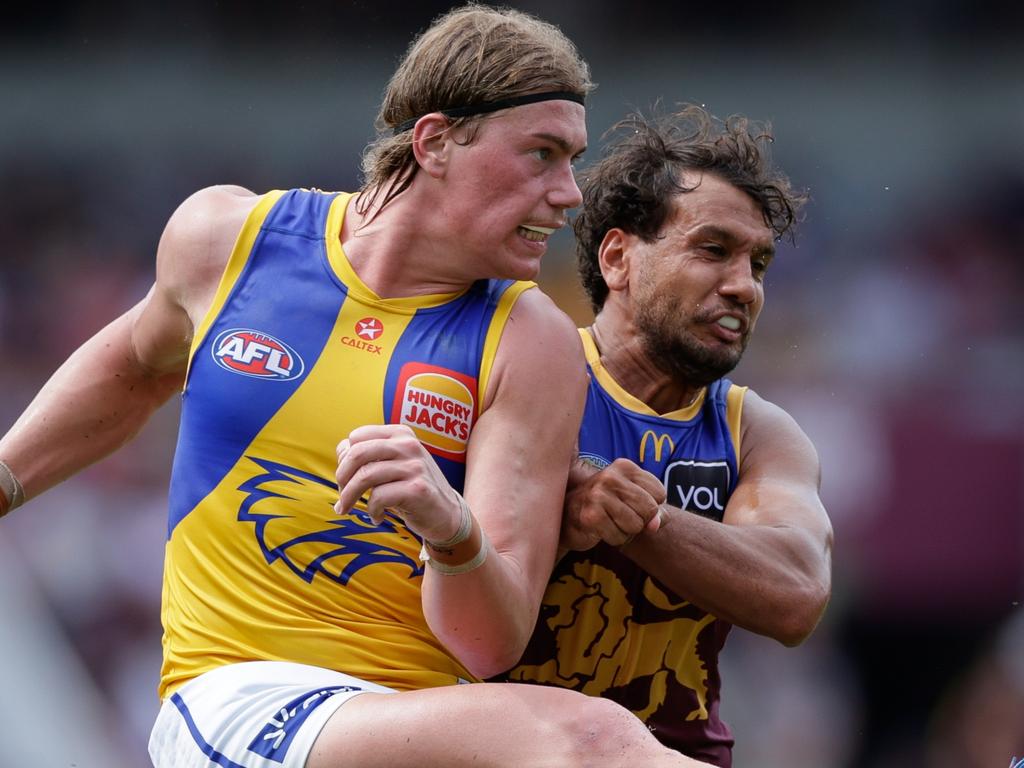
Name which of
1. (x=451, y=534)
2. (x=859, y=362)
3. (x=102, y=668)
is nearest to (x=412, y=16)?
(x=859, y=362)

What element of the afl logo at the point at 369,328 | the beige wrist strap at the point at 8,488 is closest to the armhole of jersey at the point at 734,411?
the afl logo at the point at 369,328

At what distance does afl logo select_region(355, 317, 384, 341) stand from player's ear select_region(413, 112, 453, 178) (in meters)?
0.39

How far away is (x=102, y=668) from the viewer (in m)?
8.14

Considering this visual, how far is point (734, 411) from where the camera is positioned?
4504mm

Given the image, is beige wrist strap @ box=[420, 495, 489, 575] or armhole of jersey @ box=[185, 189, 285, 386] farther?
armhole of jersey @ box=[185, 189, 285, 386]

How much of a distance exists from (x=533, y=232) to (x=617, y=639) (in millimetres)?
1267

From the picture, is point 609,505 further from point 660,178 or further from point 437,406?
point 660,178

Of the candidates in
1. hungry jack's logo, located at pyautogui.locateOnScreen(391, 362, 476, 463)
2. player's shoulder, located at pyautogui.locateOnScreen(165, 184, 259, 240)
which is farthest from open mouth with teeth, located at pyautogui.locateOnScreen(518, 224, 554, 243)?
player's shoulder, located at pyautogui.locateOnScreen(165, 184, 259, 240)

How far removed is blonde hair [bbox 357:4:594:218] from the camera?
3582mm

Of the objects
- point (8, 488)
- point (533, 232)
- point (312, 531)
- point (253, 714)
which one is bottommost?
point (253, 714)

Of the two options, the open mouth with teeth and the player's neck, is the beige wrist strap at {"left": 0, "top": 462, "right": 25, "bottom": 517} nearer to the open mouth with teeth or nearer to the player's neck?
the player's neck

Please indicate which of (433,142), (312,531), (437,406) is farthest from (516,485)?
(433,142)

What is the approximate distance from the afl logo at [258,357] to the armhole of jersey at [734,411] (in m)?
1.49

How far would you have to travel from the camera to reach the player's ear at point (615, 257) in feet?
15.0
